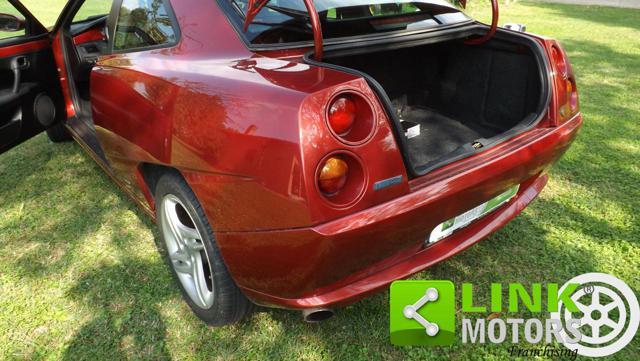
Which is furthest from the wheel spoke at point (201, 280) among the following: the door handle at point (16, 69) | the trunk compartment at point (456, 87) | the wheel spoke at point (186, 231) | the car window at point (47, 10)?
the car window at point (47, 10)

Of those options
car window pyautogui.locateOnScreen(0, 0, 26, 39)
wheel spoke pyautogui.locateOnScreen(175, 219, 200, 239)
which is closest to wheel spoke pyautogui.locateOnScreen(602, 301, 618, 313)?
wheel spoke pyautogui.locateOnScreen(175, 219, 200, 239)

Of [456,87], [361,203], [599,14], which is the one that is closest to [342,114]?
[361,203]

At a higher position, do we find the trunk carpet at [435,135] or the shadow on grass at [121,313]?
the trunk carpet at [435,135]

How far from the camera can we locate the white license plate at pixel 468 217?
1.76 m

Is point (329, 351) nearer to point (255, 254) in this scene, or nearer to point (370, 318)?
point (370, 318)

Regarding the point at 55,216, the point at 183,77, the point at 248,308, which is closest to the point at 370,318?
the point at 248,308

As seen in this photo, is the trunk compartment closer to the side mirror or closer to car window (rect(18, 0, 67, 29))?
the side mirror

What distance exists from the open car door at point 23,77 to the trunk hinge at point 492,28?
9.87 feet

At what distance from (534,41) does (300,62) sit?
122 centimetres

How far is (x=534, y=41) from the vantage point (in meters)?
2.10

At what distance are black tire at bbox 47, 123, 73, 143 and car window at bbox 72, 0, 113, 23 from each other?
102cm

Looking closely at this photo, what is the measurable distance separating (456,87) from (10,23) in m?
3.11

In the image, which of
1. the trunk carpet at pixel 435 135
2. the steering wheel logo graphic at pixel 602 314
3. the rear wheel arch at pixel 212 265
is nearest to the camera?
the rear wheel arch at pixel 212 265

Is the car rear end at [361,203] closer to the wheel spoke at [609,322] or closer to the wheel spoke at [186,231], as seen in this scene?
the wheel spoke at [186,231]
